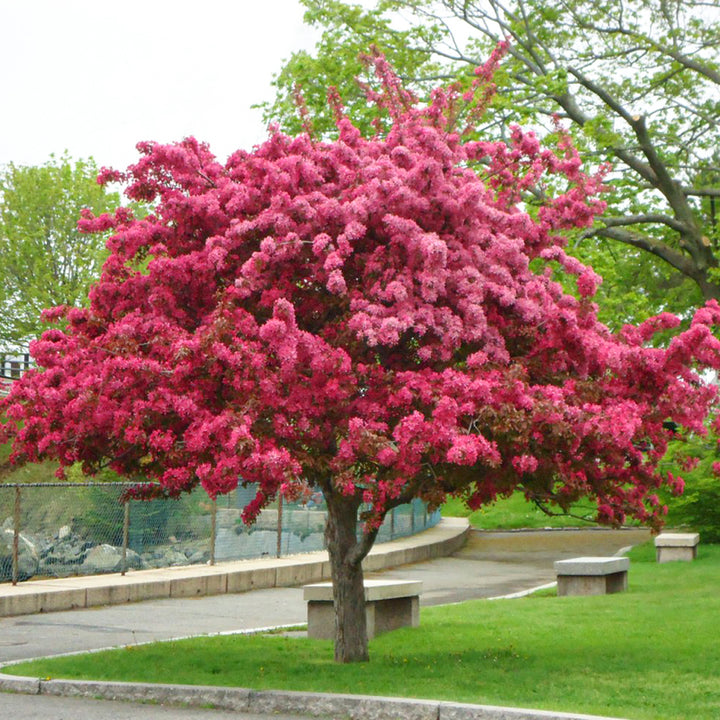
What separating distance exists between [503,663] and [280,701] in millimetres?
2354

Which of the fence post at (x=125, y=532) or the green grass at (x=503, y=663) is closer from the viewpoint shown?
the green grass at (x=503, y=663)

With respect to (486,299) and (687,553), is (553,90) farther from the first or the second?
(486,299)

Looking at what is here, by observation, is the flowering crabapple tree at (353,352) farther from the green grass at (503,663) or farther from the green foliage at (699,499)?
the green foliage at (699,499)

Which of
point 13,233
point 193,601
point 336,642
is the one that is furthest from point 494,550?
point 13,233

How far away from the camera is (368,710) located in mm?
7840

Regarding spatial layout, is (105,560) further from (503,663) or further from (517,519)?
(517,519)

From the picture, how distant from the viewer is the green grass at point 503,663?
820 centimetres

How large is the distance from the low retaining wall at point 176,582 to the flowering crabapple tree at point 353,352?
5.51 meters

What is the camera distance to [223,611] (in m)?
15.4

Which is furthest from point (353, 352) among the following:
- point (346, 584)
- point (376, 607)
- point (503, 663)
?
point (376, 607)

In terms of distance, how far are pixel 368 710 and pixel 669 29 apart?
1998cm

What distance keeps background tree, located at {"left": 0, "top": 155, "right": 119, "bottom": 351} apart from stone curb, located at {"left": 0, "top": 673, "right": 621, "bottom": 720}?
34291 mm

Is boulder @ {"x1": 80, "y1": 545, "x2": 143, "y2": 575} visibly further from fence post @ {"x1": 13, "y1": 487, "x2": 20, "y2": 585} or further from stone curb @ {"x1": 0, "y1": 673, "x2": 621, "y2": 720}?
stone curb @ {"x1": 0, "y1": 673, "x2": 621, "y2": 720}

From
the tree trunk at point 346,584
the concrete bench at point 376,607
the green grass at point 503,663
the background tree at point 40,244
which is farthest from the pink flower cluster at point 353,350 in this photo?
the background tree at point 40,244
